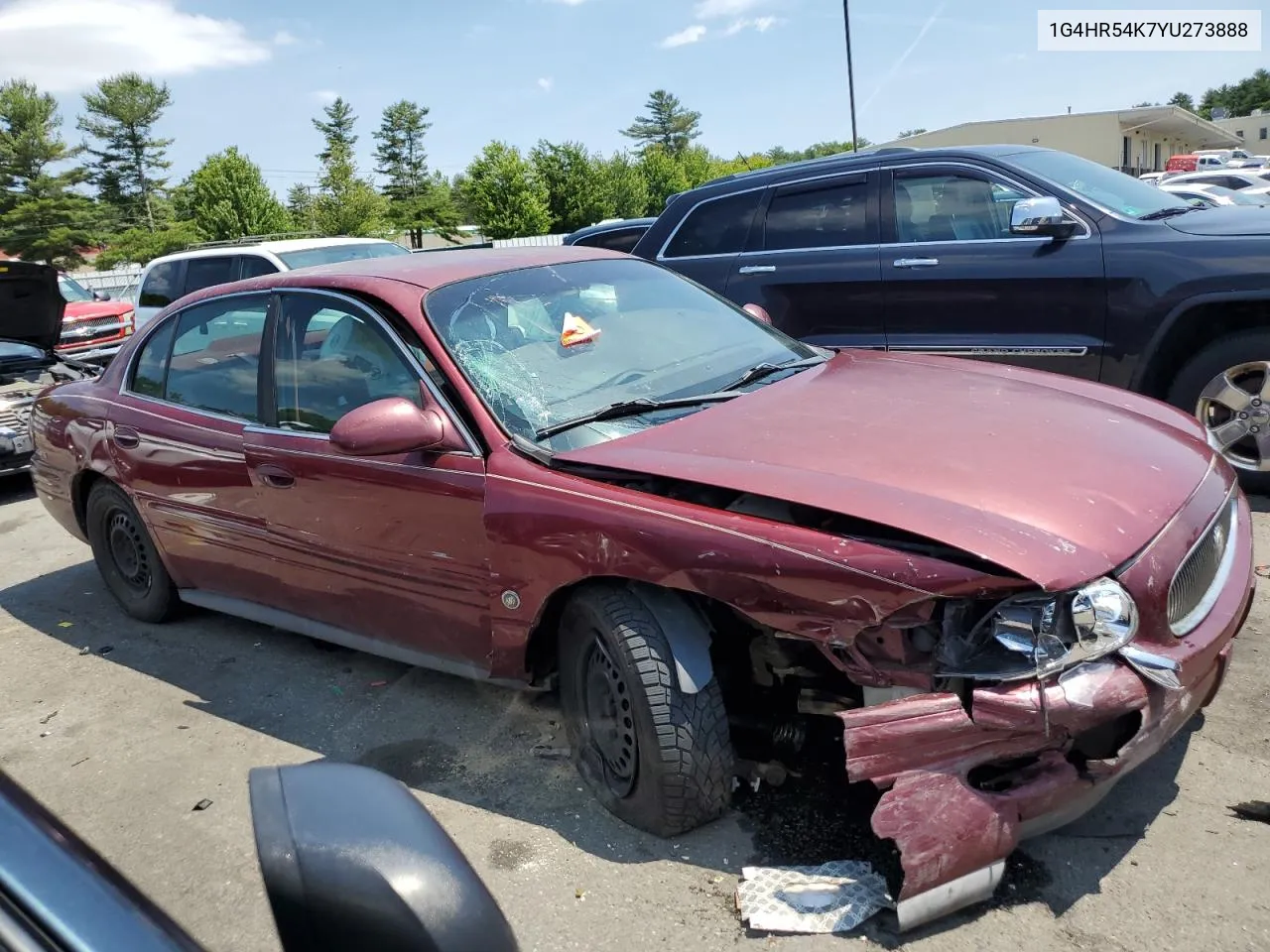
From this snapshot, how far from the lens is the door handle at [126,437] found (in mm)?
4492

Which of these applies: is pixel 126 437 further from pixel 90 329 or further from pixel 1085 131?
pixel 1085 131

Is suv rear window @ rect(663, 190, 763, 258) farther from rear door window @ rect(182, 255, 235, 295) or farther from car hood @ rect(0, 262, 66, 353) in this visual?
rear door window @ rect(182, 255, 235, 295)

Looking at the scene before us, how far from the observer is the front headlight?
2225 millimetres

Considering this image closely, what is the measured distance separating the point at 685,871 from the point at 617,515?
98 centimetres

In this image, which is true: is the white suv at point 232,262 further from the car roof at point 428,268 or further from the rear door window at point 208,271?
the car roof at point 428,268

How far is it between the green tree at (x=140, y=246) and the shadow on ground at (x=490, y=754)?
45.2 metres

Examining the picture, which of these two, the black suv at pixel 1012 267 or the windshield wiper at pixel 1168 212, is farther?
the windshield wiper at pixel 1168 212

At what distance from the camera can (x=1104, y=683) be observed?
2.21m

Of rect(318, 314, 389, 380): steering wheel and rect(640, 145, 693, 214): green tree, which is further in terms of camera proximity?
rect(640, 145, 693, 214): green tree

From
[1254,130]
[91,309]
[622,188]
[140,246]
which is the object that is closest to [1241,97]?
[1254,130]

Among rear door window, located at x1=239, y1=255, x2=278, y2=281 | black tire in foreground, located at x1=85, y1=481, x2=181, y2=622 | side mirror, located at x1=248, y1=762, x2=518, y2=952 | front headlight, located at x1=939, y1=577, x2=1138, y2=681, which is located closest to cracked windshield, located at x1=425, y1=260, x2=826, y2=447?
front headlight, located at x1=939, y1=577, x2=1138, y2=681

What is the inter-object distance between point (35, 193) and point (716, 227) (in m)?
53.6

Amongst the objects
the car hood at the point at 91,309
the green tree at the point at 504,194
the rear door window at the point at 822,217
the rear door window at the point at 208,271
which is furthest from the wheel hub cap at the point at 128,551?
the green tree at the point at 504,194

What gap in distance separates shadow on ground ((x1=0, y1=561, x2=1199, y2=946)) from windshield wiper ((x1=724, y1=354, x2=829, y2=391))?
1.34m
